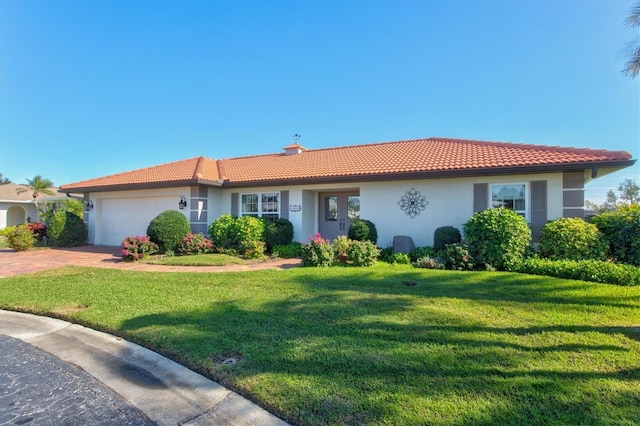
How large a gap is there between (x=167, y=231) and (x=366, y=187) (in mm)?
7828

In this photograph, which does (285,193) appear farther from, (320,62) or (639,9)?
(639,9)

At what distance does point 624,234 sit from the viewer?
27.4 ft

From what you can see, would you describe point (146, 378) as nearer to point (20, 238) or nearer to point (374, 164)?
point (374, 164)

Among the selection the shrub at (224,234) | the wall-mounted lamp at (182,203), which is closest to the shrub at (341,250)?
the shrub at (224,234)

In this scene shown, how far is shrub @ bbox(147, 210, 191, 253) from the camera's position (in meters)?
11.9

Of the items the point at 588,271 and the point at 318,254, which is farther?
the point at 318,254

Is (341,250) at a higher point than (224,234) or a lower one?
lower

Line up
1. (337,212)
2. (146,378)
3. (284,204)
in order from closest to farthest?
(146,378)
(284,204)
(337,212)

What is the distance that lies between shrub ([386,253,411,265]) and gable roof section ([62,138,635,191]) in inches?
114

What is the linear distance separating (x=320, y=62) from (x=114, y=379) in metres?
13.1

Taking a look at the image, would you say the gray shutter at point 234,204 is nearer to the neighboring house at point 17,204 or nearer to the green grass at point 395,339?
the green grass at point 395,339

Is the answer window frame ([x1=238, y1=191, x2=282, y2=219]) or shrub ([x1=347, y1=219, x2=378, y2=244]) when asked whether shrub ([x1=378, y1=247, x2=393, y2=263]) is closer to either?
shrub ([x1=347, y1=219, x2=378, y2=244])

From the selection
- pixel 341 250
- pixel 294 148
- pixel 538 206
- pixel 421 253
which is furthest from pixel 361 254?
pixel 294 148

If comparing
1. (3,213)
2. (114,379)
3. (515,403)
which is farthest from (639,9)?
(3,213)
